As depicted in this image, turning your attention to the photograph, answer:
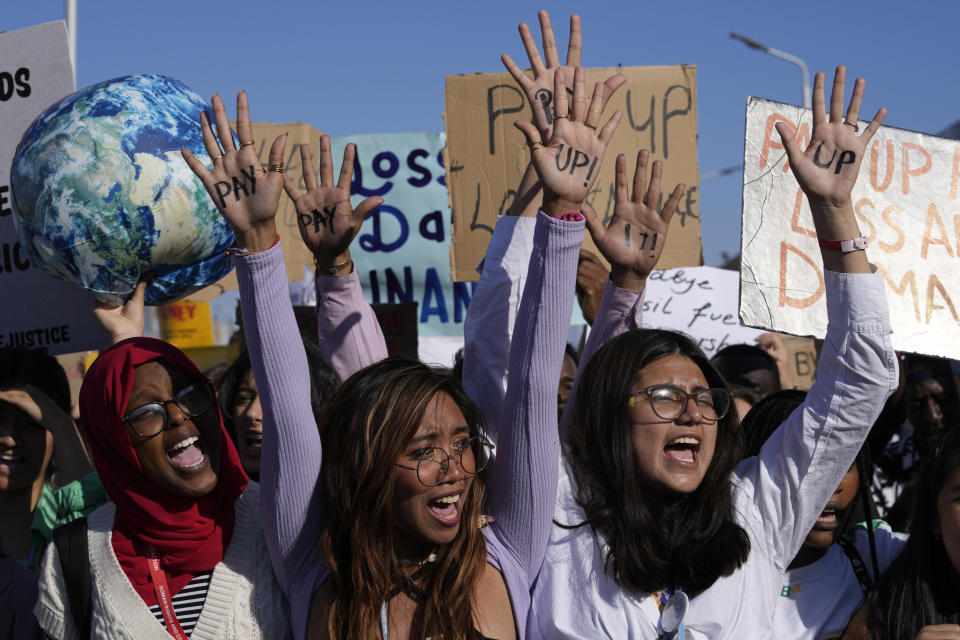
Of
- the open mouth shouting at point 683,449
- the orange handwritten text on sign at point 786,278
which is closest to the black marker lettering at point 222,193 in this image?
the open mouth shouting at point 683,449

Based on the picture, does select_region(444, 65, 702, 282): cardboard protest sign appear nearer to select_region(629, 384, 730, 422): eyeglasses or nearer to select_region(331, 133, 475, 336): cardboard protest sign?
select_region(331, 133, 475, 336): cardboard protest sign

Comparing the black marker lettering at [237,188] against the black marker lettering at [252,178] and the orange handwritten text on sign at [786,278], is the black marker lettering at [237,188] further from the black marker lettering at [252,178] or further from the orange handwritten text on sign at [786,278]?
the orange handwritten text on sign at [786,278]

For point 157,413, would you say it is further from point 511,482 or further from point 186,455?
point 511,482

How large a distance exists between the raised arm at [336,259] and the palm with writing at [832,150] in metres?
1.09

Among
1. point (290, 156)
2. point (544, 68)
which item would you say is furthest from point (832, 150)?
point (290, 156)

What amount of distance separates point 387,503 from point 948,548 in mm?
1386

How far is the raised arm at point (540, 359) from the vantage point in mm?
2398

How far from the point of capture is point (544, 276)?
2391 millimetres

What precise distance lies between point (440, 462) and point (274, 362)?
0.45 meters

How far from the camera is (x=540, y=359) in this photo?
7.88ft

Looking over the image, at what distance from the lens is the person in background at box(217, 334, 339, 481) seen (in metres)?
3.49

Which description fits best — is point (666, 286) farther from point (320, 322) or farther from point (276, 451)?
point (276, 451)

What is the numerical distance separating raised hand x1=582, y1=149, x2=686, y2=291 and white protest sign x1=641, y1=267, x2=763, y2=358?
11.0 feet

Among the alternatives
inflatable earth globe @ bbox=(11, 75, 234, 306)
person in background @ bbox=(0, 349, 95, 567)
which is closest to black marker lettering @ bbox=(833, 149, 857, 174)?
inflatable earth globe @ bbox=(11, 75, 234, 306)
